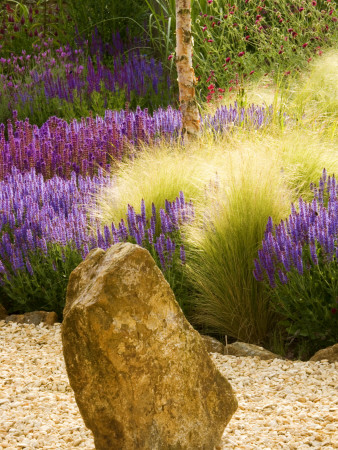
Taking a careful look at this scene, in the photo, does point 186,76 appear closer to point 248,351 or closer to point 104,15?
point 248,351

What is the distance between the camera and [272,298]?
3.44 m

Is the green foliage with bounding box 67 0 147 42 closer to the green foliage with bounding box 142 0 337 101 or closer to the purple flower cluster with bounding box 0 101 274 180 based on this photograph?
the green foliage with bounding box 142 0 337 101

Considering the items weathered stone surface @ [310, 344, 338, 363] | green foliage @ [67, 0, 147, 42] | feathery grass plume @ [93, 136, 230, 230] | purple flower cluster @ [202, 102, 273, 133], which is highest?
green foliage @ [67, 0, 147, 42]

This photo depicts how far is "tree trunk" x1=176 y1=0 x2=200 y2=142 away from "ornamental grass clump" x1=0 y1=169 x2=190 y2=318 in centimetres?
145

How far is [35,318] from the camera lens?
387cm

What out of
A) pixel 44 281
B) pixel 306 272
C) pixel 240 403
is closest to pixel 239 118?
pixel 44 281

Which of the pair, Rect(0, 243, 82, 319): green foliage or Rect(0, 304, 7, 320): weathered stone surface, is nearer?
Rect(0, 243, 82, 319): green foliage

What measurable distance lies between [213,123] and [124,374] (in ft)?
14.6

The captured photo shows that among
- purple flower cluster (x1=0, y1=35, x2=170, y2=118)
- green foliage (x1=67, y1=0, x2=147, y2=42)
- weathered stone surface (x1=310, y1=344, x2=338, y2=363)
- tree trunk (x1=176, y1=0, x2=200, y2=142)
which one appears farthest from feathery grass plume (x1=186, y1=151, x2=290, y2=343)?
green foliage (x1=67, y1=0, x2=147, y2=42)

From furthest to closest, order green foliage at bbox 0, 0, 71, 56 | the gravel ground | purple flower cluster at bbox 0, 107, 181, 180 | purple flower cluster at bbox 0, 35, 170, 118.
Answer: green foliage at bbox 0, 0, 71, 56, purple flower cluster at bbox 0, 35, 170, 118, purple flower cluster at bbox 0, 107, 181, 180, the gravel ground

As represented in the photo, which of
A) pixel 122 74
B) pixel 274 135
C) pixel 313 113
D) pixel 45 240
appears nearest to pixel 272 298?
pixel 45 240

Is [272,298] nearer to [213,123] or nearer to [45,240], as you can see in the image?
[45,240]

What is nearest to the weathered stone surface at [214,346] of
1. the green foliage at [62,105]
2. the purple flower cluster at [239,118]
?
the purple flower cluster at [239,118]

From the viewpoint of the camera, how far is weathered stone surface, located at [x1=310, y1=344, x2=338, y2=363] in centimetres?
306
